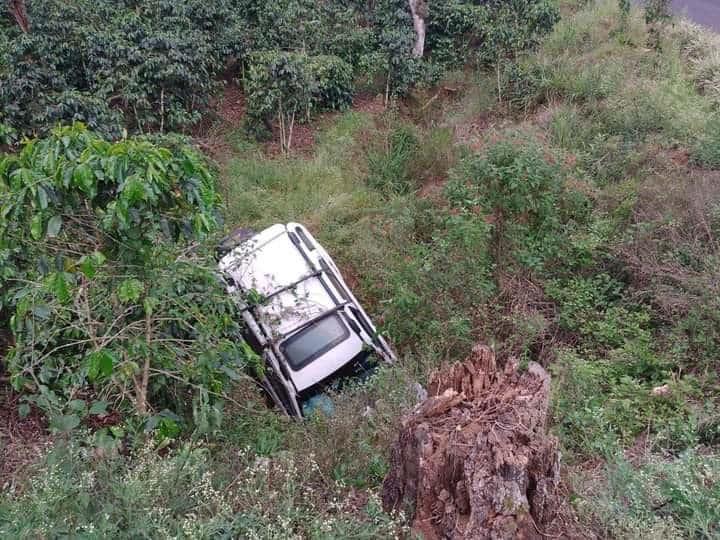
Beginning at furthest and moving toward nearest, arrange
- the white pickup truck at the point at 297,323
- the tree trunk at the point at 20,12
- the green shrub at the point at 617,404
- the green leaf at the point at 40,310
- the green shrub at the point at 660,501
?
the tree trunk at the point at 20,12, the white pickup truck at the point at 297,323, the green shrub at the point at 617,404, the green leaf at the point at 40,310, the green shrub at the point at 660,501

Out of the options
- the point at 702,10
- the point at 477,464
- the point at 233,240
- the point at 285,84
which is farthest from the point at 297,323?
the point at 702,10

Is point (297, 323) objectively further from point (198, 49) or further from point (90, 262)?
point (198, 49)

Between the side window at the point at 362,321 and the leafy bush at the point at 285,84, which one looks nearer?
the side window at the point at 362,321

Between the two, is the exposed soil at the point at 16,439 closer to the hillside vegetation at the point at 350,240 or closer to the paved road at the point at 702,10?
the hillside vegetation at the point at 350,240

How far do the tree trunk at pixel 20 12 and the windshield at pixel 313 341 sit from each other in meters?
6.36

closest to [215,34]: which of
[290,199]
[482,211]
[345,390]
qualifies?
[290,199]

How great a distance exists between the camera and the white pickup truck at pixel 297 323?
213 inches

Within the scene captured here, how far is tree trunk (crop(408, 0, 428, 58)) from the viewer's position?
33.0ft

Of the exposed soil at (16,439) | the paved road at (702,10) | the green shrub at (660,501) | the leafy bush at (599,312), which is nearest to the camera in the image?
the green shrub at (660,501)

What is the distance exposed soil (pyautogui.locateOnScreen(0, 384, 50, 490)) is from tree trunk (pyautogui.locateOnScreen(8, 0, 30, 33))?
20.4 feet

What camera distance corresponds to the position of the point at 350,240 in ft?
23.9

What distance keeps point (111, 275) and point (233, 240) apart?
319 centimetres

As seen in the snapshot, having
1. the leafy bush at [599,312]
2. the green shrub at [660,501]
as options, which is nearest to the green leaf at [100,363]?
the green shrub at [660,501]

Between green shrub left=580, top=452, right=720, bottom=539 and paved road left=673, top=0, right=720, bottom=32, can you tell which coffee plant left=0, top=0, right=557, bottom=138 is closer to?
paved road left=673, top=0, right=720, bottom=32
